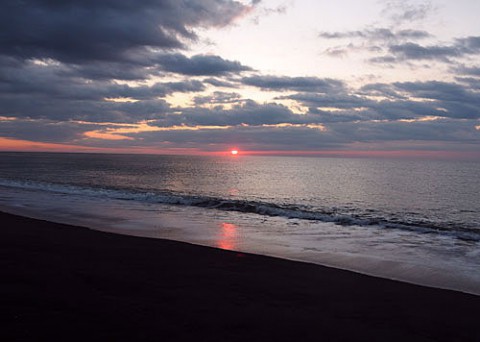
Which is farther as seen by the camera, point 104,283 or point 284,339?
point 104,283

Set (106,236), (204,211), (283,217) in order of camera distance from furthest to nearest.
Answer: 1. (204,211)
2. (283,217)
3. (106,236)

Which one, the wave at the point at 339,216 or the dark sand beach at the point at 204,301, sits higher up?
the dark sand beach at the point at 204,301

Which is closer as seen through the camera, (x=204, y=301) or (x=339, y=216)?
(x=204, y=301)

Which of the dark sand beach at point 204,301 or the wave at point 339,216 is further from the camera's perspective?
the wave at point 339,216

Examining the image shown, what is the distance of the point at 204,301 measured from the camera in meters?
7.59

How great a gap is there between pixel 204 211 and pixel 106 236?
13202 mm

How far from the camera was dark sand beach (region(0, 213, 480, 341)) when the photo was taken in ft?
20.1

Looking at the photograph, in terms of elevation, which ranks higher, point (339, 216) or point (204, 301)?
point (204, 301)

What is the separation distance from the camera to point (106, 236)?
47.9ft

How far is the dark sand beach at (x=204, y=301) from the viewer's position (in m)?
6.13

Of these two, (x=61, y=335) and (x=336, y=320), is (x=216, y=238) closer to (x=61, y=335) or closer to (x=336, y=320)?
(x=336, y=320)

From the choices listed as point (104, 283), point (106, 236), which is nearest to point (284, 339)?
point (104, 283)

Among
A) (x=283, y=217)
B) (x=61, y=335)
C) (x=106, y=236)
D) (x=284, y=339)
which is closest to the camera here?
(x=61, y=335)

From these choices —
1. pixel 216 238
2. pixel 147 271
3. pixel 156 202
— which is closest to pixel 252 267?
pixel 147 271
